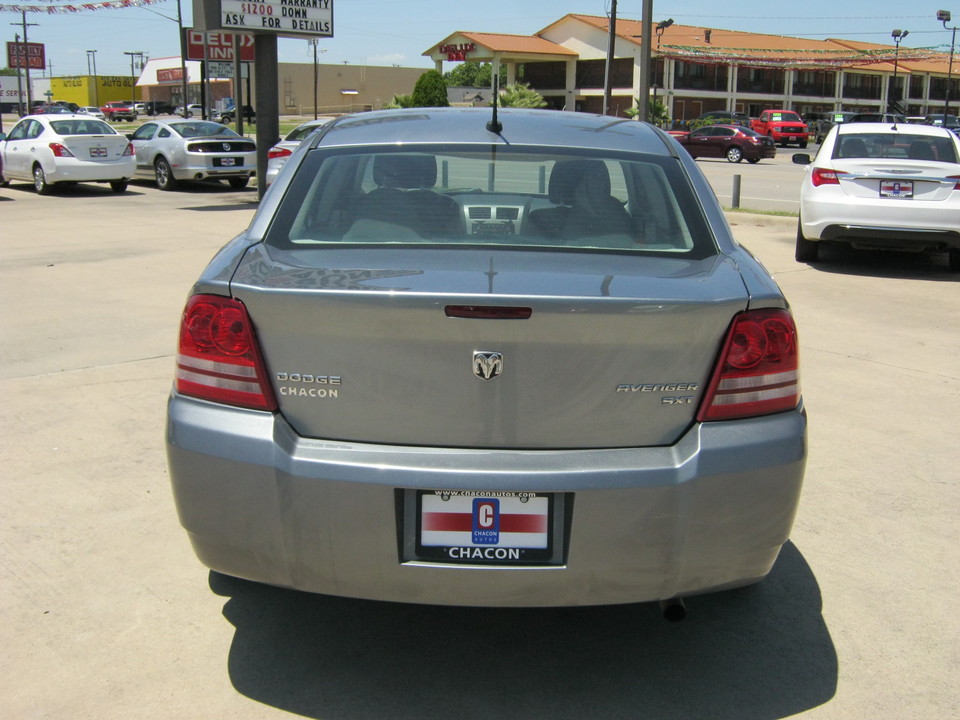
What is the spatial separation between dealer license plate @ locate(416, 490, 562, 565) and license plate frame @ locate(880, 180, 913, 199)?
29.6ft

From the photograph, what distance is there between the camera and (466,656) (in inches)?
129

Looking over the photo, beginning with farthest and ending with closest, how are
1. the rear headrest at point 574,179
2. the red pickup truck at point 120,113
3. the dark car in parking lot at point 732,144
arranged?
the red pickup truck at point 120,113
the dark car in parking lot at point 732,144
the rear headrest at point 574,179

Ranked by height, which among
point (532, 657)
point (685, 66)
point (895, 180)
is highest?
point (685, 66)

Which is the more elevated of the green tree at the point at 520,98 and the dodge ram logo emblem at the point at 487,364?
the green tree at the point at 520,98

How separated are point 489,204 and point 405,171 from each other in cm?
37

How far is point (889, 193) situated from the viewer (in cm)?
1054

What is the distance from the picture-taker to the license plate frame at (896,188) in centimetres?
1045

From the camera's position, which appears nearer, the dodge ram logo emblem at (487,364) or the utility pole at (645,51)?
the dodge ram logo emblem at (487,364)

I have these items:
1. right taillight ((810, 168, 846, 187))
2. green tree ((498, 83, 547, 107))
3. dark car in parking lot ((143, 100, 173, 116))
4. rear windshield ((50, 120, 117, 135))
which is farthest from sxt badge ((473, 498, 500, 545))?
dark car in parking lot ((143, 100, 173, 116))

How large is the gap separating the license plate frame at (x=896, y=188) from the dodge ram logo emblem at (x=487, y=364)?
9034 millimetres

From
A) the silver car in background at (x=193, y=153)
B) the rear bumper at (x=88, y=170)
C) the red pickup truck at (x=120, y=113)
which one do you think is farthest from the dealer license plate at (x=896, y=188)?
the red pickup truck at (x=120, y=113)

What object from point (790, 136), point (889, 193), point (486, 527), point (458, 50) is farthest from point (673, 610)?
point (458, 50)

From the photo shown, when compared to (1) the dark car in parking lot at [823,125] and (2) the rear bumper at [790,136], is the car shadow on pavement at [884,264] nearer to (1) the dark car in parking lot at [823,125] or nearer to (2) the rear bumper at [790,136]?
(1) the dark car in parking lot at [823,125]

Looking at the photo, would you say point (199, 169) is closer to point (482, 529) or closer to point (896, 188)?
point (896, 188)
